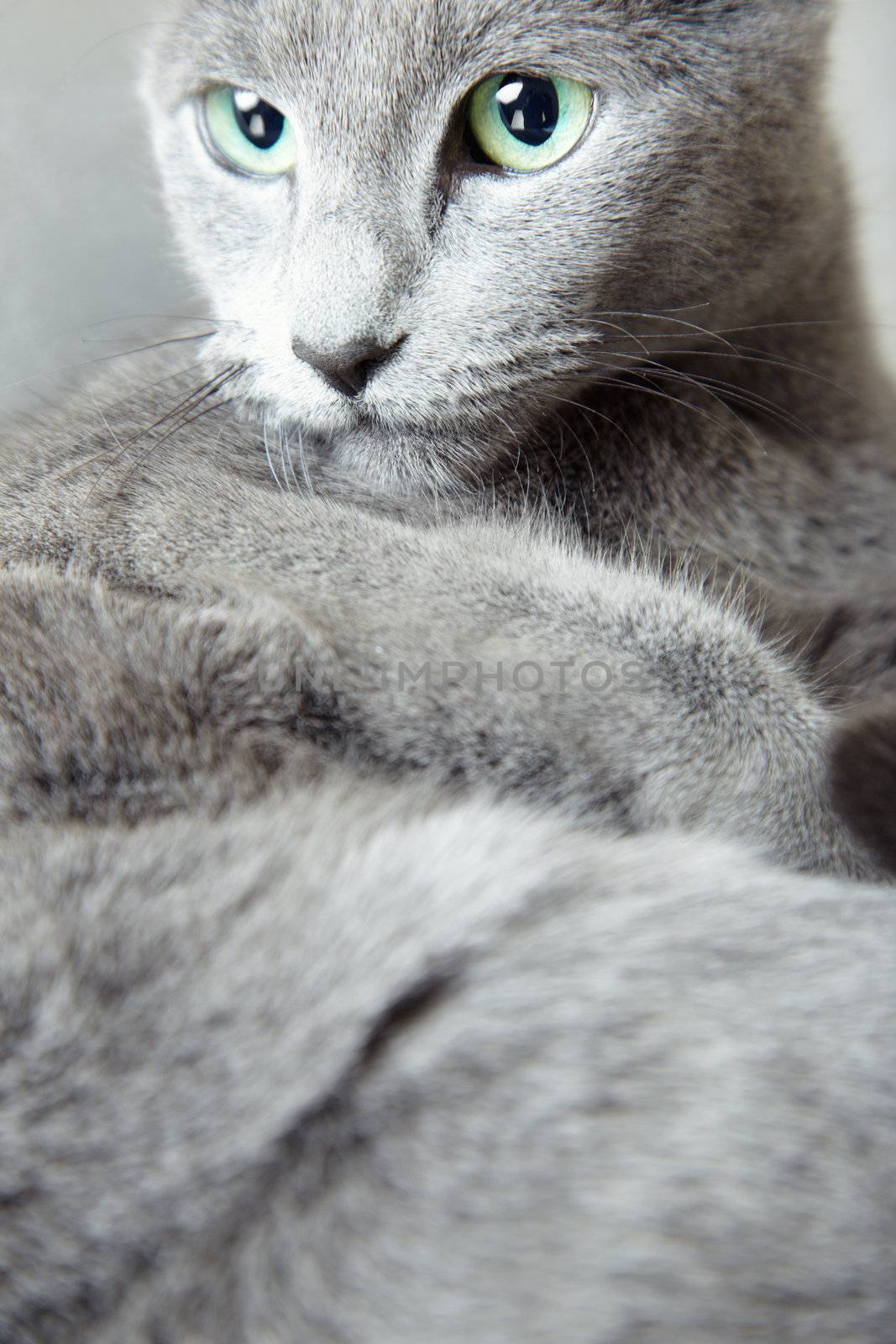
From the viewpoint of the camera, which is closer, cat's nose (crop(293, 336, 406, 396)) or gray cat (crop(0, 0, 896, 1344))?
gray cat (crop(0, 0, 896, 1344))

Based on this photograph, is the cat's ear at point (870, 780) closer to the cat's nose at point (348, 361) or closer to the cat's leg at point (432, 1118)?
the cat's leg at point (432, 1118)

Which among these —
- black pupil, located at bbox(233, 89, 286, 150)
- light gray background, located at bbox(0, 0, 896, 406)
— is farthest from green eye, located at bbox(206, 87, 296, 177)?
light gray background, located at bbox(0, 0, 896, 406)

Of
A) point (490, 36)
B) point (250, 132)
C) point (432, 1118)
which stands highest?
point (490, 36)

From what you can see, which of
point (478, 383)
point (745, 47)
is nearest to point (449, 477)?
point (478, 383)

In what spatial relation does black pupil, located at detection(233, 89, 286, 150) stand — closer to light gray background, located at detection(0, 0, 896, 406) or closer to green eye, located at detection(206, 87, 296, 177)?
green eye, located at detection(206, 87, 296, 177)

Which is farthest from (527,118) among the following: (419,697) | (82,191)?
(82,191)

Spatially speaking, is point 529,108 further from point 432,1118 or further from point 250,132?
point 432,1118
